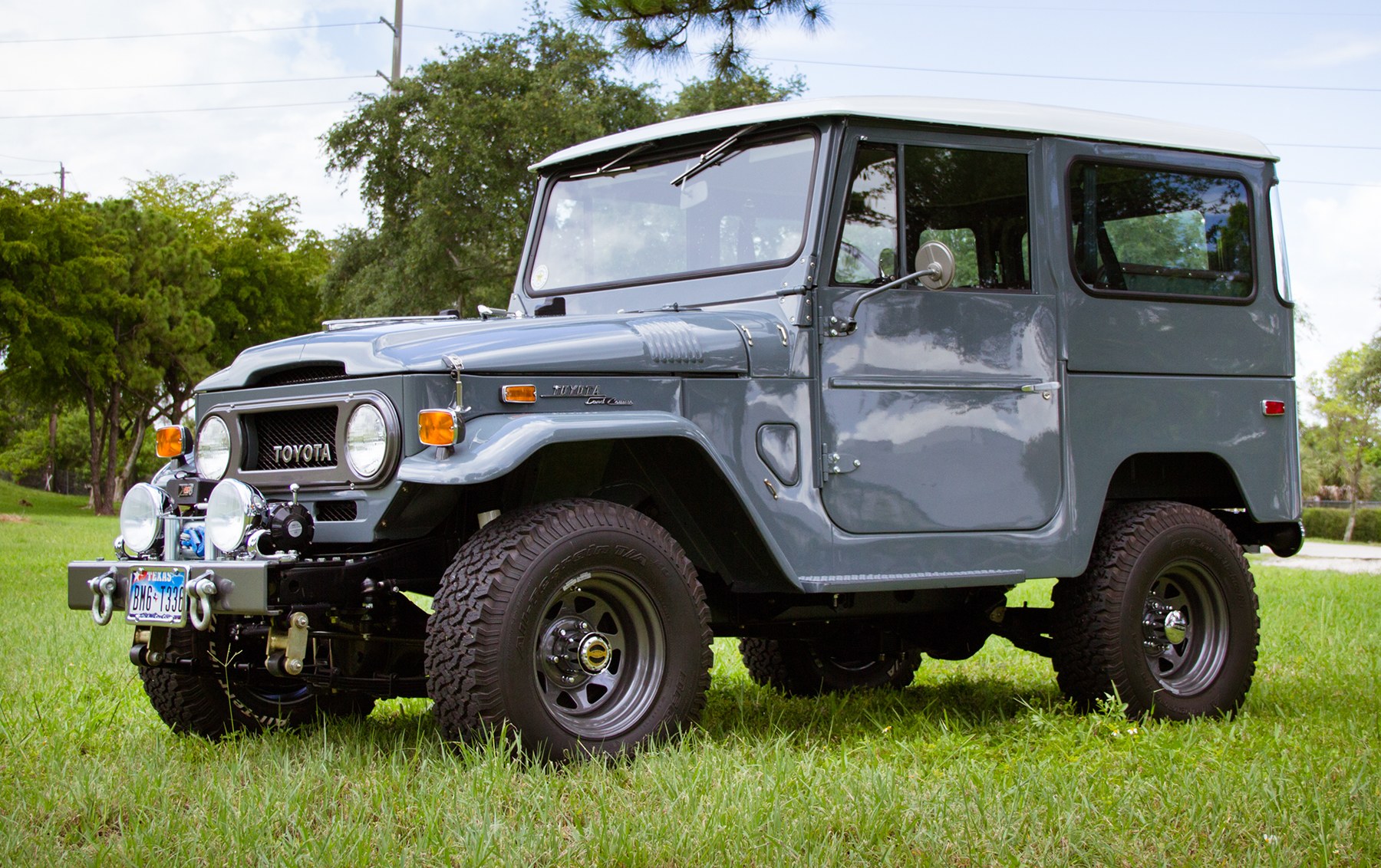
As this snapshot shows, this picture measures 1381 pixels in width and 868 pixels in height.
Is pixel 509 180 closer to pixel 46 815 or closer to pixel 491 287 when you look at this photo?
pixel 491 287

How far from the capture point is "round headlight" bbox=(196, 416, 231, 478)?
4.99 metres

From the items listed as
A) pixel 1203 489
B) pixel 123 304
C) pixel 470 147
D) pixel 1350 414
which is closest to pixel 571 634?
pixel 1203 489

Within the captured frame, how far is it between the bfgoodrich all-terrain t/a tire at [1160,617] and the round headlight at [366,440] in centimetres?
303

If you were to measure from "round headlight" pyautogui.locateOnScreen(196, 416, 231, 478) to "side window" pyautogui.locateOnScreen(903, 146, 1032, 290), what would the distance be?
8.53ft

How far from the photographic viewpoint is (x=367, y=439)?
4.47m

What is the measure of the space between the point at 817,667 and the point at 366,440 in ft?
10.2

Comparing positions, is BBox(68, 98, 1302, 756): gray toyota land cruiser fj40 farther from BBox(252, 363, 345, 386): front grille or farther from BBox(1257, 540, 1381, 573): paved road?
BBox(1257, 540, 1381, 573): paved road

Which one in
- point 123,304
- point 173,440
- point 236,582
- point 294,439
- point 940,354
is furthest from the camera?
point 123,304

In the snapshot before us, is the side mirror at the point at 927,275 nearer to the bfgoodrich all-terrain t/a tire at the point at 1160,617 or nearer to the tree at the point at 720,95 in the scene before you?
the bfgoodrich all-terrain t/a tire at the point at 1160,617

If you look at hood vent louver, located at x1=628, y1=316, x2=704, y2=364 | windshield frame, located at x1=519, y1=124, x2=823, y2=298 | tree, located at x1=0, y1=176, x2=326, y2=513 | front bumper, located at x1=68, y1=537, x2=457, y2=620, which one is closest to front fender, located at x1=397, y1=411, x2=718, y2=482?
hood vent louver, located at x1=628, y1=316, x2=704, y2=364

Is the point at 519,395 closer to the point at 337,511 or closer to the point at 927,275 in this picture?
the point at 337,511

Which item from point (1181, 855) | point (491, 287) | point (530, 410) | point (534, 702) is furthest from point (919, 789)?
point (491, 287)

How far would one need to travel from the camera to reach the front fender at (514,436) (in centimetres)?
413

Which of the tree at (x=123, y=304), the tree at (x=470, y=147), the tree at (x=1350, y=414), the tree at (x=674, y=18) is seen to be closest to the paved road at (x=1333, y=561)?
the tree at (x=674, y=18)
